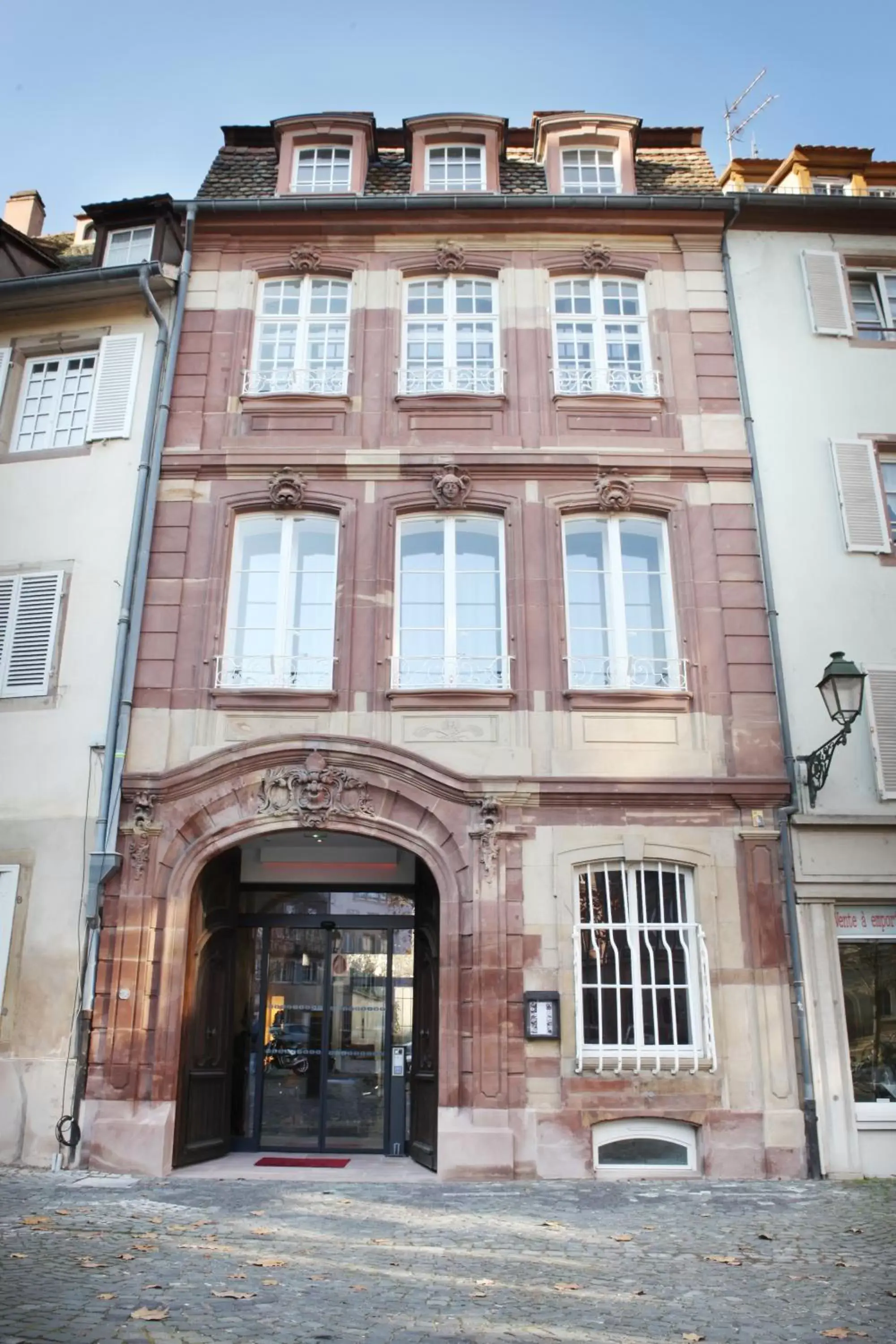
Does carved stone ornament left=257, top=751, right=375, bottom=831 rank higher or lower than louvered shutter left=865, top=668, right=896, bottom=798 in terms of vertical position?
lower

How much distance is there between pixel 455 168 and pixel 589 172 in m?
1.76

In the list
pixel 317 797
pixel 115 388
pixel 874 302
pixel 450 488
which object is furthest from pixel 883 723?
pixel 115 388

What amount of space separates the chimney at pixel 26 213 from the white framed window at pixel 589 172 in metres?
8.94

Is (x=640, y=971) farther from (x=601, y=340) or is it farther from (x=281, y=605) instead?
(x=601, y=340)

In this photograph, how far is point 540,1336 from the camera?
17.1 ft

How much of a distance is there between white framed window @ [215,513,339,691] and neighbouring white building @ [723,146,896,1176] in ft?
15.9

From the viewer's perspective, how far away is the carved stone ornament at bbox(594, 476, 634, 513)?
38.5ft

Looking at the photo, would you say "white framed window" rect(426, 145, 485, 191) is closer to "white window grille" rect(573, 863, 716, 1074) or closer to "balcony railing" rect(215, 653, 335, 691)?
"balcony railing" rect(215, 653, 335, 691)

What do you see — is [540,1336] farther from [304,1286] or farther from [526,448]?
[526,448]

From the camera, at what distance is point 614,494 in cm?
1173

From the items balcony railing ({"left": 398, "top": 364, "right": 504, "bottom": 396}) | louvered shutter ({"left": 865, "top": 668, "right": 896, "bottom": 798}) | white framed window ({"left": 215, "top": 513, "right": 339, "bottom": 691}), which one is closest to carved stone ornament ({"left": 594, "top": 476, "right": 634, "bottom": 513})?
balcony railing ({"left": 398, "top": 364, "right": 504, "bottom": 396})

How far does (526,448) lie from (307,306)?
3.43 metres

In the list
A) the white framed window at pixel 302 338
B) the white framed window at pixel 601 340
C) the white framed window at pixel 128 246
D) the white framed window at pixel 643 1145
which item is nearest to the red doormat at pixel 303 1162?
the white framed window at pixel 643 1145

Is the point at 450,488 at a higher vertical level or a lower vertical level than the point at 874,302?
lower
